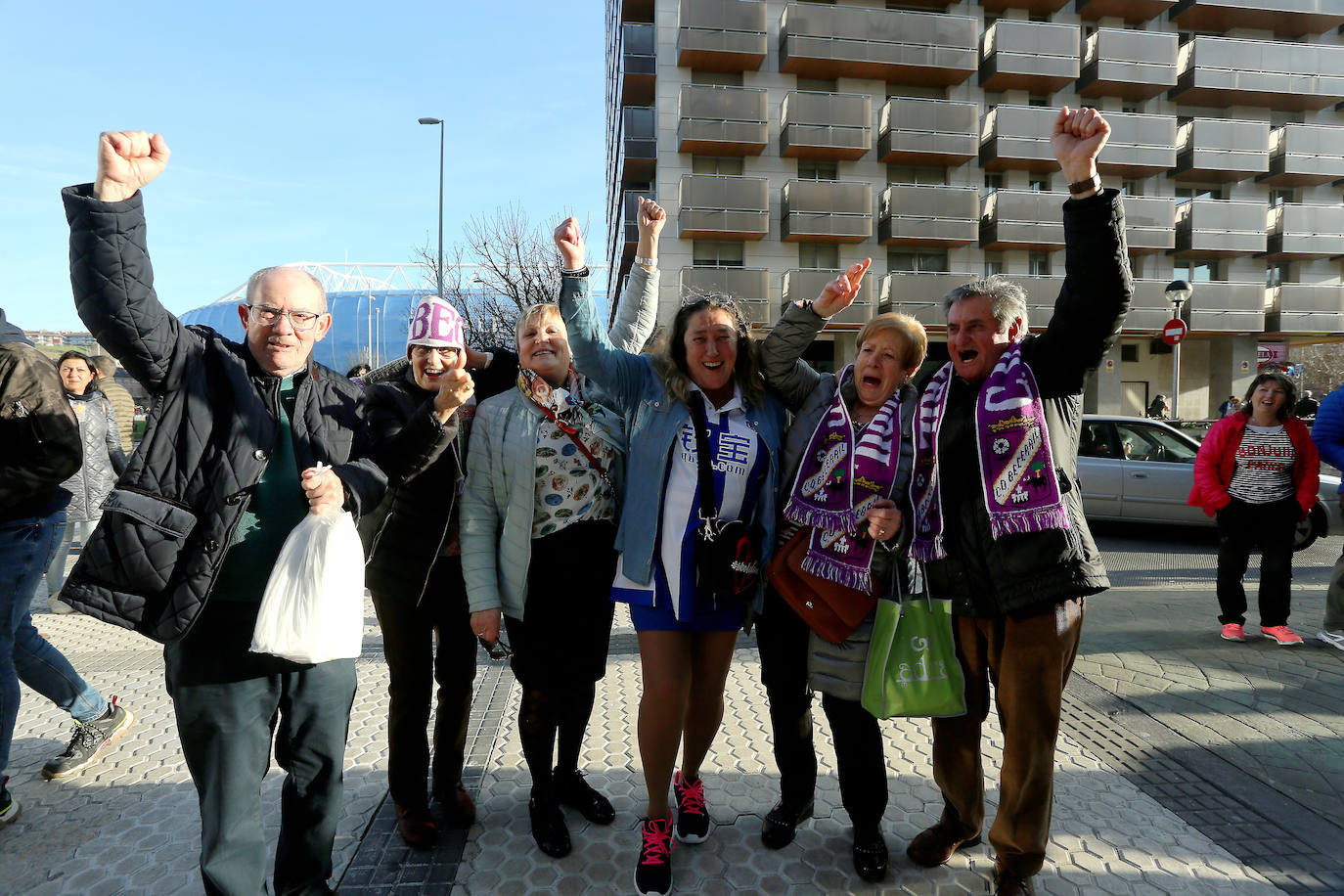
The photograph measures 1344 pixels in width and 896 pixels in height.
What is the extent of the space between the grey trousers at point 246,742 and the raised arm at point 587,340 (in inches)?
52.5

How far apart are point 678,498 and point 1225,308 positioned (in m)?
34.0

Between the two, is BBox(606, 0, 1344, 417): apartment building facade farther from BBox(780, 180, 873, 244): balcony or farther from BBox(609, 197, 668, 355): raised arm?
BBox(609, 197, 668, 355): raised arm

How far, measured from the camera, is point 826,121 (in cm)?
2702

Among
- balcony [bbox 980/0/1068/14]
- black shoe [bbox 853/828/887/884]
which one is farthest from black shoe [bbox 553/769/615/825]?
balcony [bbox 980/0/1068/14]

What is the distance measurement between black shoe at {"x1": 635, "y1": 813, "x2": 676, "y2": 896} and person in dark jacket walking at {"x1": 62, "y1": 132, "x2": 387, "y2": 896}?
0.99 meters

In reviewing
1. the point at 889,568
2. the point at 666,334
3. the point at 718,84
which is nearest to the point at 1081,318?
the point at 889,568

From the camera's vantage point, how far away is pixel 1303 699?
4.18 meters

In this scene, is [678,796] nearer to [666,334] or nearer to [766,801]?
[766,801]

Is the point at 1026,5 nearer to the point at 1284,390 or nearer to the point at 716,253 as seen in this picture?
the point at 716,253

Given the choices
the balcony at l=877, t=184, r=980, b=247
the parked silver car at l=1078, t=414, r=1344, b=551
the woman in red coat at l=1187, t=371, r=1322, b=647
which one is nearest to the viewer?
the woman in red coat at l=1187, t=371, r=1322, b=647

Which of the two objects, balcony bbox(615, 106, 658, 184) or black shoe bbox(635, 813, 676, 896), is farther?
balcony bbox(615, 106, 658, 184)

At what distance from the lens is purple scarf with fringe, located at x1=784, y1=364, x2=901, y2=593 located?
8.48ft

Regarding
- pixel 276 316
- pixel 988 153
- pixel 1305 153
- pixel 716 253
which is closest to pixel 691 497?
pixel 276 316

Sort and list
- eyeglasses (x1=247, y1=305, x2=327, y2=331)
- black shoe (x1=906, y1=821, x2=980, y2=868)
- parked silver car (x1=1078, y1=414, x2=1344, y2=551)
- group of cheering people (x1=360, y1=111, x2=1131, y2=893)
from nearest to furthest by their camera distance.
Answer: eyeglasses (x1=247, y1=305, x2=327, y2=331)
group of cheering people (x1=360, y1=111, x2=1131, y2=893)
black shoe (x1=906, y1=821, x2=980, y2=868)
parked silver car (x1=1078, y1=414, x2=1344, y2=551)
